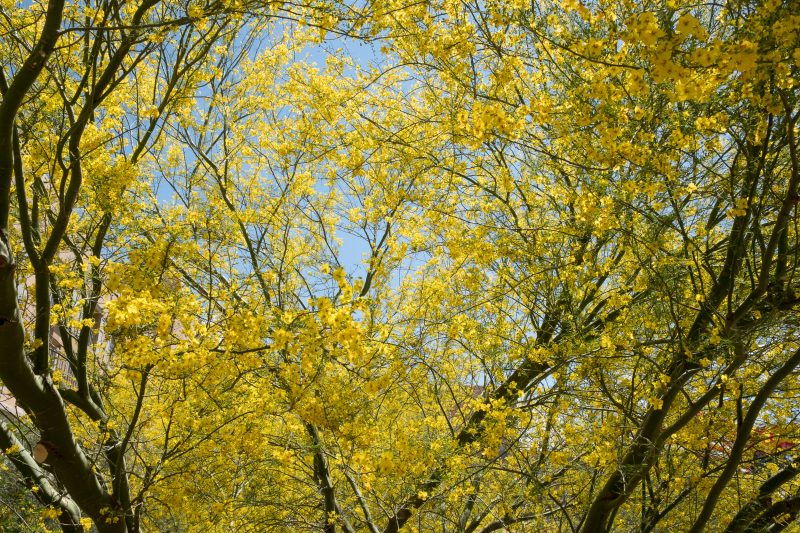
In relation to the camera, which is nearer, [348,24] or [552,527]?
[348,24]

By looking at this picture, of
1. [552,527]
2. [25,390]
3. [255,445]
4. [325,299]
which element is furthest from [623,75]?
[552,527]

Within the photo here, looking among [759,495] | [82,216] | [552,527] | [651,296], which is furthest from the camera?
[552,527]

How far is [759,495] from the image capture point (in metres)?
4.22

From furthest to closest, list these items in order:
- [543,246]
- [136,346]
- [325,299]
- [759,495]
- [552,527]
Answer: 1. [552,527]
2. [543,246]
3. [759,495]
4. [136,346]
5. [325,299]

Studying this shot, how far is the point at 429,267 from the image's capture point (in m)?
7.22

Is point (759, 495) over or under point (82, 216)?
under

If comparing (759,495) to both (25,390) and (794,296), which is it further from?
(25,390)

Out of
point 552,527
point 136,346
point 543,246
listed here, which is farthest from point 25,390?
point 552,527

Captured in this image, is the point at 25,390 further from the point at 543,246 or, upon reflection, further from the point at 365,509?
the point at 543,246

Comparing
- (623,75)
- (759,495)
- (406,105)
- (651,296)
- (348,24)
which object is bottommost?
(759,495)

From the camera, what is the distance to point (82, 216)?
19.4 feet

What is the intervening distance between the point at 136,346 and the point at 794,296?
129 inches

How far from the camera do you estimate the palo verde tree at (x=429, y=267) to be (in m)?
3.34

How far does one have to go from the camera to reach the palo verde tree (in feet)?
11.0
